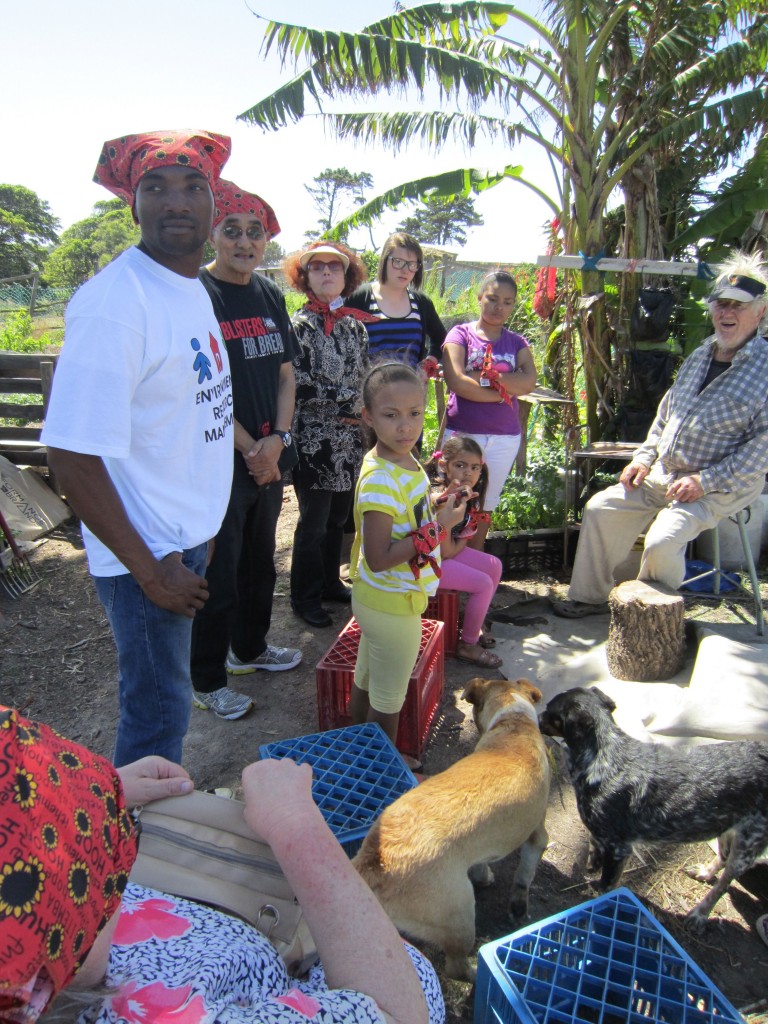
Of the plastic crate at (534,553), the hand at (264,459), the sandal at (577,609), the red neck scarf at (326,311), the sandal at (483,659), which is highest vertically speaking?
the red neck scarf at (326,311)

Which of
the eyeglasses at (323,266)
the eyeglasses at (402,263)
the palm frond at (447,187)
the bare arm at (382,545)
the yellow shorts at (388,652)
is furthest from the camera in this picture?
the palm frond at (447,187)

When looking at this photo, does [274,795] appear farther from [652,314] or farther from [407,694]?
[652,314]

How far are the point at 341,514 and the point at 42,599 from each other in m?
2.51

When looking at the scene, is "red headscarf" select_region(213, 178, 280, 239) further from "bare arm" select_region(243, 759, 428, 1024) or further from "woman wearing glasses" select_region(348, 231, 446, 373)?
"bare arm" select_region(243, 759, 428, 1024)

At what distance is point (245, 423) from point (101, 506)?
1684 millimetres

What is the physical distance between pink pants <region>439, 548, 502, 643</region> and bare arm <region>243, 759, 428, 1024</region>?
262 centimetres

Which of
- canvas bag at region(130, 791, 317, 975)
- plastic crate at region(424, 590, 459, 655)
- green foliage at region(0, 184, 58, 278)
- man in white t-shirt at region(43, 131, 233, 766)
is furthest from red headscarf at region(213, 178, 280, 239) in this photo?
green foliage at region(0, 184, 58, 278)

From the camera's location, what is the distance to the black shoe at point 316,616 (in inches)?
176

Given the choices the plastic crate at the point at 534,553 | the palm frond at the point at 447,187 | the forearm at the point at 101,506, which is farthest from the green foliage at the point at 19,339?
the forearm at the point at 101,506

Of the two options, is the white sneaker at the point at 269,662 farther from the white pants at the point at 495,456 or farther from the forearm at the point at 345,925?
the forearm at the point at 345,925

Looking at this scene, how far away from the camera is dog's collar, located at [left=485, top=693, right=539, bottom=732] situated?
2428 mm

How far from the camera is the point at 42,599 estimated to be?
5059 millimetres

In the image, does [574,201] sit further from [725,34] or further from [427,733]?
[427,733]

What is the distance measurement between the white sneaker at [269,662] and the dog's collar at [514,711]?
1.77 meters
